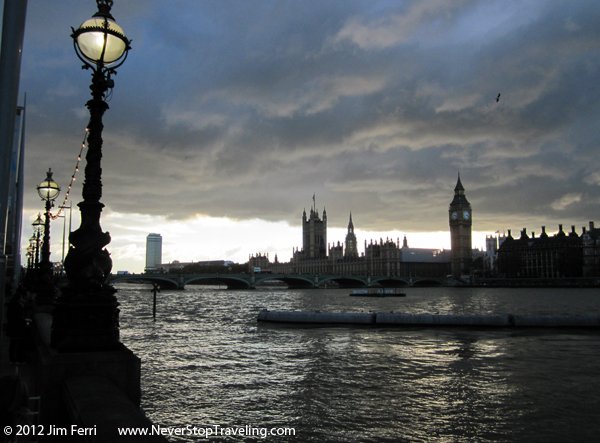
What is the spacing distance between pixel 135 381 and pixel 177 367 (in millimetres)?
11769

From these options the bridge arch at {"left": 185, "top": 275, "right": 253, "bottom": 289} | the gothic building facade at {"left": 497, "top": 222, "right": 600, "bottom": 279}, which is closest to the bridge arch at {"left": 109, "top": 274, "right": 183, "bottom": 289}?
the bridge arch at {"left": 185, "top": 275, "right": 253, "bottom": 289}

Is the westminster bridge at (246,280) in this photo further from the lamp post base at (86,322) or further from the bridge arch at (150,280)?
the lamp post base at (86,322)

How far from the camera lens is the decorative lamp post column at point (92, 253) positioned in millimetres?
6594

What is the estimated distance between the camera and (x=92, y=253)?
269 inches

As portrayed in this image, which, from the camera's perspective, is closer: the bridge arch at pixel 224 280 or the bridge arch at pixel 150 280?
the bridge arch at pixel 150 280

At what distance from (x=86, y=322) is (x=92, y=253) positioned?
88 centimetres

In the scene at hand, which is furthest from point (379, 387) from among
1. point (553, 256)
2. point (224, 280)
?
point (553, 256)

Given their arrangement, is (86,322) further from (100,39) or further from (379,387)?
(379,387)

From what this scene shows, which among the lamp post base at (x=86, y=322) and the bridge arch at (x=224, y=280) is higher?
the lamp post base at (x=86, y=322)

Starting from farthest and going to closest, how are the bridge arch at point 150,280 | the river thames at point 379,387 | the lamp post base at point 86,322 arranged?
the bridge arch at point 150,280
the river thames at point 379,387
the lamp post base at point 86,322

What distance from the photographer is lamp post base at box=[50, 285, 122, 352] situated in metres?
6.45

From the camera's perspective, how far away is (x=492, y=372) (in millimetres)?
16922

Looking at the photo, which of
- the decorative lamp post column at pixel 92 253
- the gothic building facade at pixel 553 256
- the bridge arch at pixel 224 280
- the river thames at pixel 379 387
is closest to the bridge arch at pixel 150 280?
the bridge arch at pixel 224 280

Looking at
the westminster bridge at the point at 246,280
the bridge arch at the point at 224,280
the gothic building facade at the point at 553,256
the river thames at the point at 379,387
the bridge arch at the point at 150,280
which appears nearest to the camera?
the river thames at the point at 379,387
